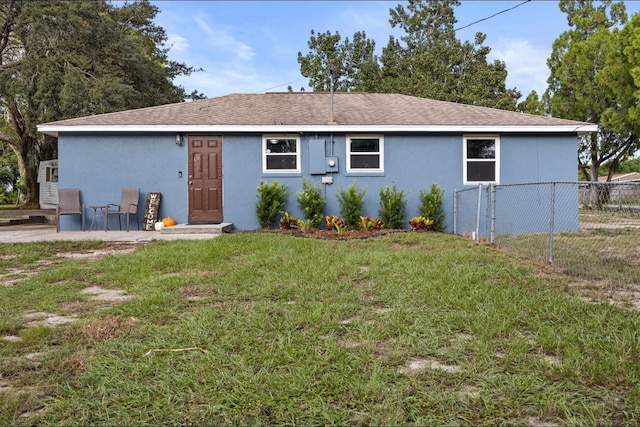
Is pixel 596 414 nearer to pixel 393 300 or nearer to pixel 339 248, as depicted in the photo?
pixel 393 300

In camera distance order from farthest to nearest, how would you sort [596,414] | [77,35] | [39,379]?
[77,35] < [39,379] < [596,414]

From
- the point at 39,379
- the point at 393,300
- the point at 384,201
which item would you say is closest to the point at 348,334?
the point at 393,300

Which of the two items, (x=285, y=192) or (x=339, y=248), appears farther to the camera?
(x=285, y=192)

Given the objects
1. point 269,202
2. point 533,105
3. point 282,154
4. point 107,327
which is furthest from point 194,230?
point 533,105

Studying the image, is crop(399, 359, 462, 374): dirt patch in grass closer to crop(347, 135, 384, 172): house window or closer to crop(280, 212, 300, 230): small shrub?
crop(280, 212, 300, 230): small shrub

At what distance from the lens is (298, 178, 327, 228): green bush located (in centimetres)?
863

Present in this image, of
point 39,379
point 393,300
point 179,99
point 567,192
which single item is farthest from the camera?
point 179,99

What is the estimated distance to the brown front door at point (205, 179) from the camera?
29.9ft

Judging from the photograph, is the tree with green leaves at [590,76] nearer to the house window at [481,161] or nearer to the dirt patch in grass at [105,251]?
the house window at [481,161]

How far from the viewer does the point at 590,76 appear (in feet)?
60.3

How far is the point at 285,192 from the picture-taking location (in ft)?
29.4

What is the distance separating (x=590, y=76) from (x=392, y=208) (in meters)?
15.8

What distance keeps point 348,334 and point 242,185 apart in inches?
279

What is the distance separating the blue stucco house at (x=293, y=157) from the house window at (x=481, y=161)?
0.9 inches
